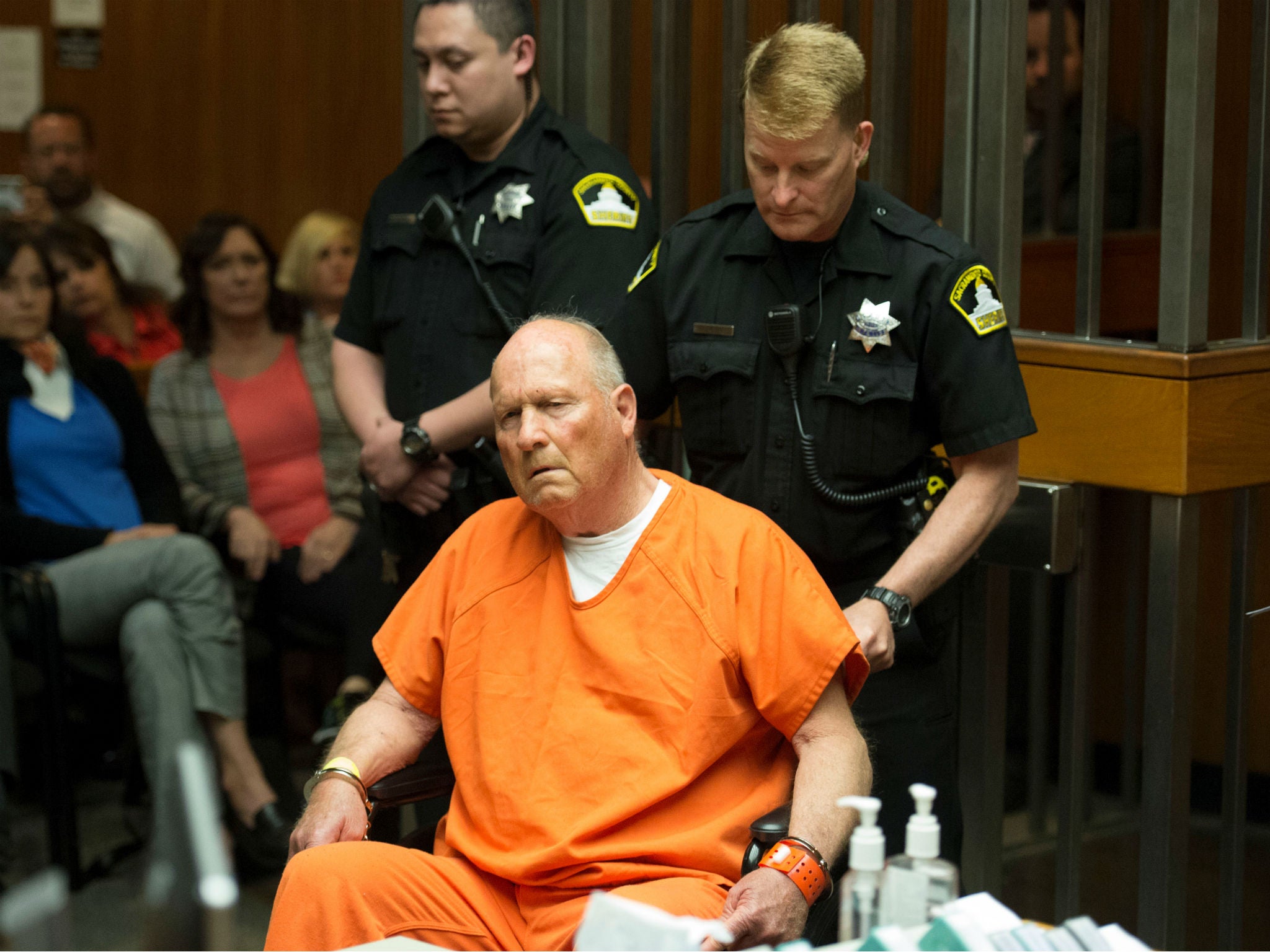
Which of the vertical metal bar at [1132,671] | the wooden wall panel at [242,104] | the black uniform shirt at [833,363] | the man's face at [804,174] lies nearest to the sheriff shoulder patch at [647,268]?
the black uniform shirt at [833,363]

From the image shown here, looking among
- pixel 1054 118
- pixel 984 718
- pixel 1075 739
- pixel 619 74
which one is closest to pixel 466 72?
pixel 619 74

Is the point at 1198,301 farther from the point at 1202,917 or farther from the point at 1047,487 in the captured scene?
the point at 1202,917

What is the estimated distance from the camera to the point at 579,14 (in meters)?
3.28

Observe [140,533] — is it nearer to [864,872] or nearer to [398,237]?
[398,237]

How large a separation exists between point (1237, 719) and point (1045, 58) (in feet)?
6.35

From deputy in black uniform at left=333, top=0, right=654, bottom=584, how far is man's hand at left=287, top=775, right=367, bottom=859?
34.7 inches

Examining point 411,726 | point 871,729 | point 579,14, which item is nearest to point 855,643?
point 871,729

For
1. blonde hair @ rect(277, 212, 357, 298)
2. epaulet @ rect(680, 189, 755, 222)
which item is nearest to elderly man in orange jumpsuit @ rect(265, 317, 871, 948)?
epaulet @ rect(680, 189, 755, 222)

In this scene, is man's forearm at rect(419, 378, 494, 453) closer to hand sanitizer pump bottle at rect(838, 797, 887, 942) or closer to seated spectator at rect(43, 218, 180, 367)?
hand sanitizer pump bottle at rect(838, 797, 887, 942)

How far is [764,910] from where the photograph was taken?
A: 1.82 metres

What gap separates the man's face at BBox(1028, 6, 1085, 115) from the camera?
3.79m

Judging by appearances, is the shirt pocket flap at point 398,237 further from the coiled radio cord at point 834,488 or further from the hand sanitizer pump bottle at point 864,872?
the hand sanitizer pump bottle at point 864,872

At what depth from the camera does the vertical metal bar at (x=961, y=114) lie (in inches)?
104

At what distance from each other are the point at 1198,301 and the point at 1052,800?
7.12 ft
